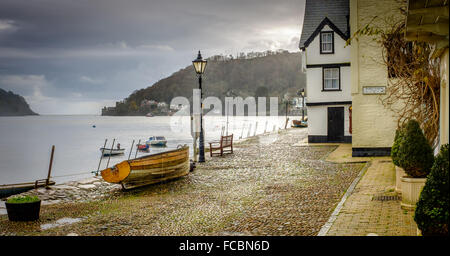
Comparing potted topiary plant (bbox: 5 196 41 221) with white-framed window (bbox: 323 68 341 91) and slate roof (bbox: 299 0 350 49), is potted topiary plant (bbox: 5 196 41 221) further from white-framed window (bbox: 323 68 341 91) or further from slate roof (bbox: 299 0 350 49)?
slate roof (bbox: 299 0 350 49)

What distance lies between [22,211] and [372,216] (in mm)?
8526

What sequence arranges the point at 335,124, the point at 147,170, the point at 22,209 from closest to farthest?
the point at 22,209
the point at 147,170
the point at 335,124

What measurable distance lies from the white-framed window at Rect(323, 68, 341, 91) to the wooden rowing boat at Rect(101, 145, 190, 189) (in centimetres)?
1534

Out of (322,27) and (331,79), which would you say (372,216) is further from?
(322,27)

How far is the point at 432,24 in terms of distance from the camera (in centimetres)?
663

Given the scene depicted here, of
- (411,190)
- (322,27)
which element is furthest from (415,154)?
(322,27)

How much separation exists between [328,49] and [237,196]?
19.6m

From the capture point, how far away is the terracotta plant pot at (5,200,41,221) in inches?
427

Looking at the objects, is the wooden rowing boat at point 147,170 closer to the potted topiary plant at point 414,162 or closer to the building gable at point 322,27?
the potted topiary plant at point 414,162

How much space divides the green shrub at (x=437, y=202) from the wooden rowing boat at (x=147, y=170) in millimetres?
11266

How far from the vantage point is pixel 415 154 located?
28.2 feet

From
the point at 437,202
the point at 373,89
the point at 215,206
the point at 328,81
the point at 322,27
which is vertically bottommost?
the point at 215,206

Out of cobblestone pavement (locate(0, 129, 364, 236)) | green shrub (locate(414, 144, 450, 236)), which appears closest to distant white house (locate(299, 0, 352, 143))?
cobblestone pavement (locate(0, 129, 364, 236))
